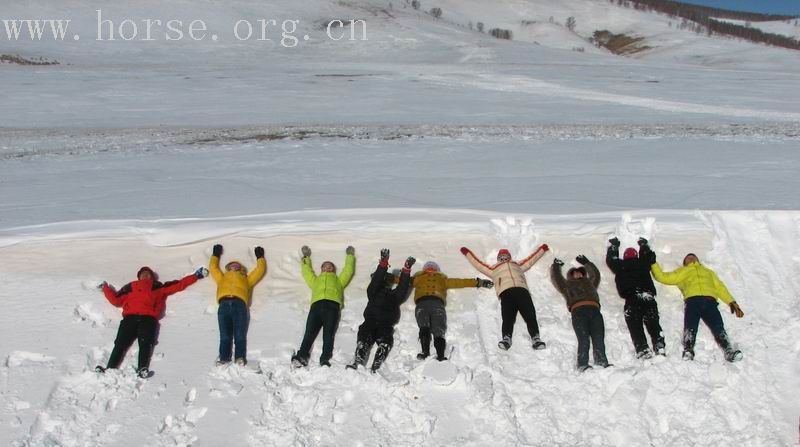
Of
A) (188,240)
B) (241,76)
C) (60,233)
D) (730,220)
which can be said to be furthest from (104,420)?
(241,76)

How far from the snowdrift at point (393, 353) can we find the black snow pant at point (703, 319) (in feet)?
0.43

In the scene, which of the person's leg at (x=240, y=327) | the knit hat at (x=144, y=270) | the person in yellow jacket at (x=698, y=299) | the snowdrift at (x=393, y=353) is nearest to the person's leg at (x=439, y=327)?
the snowdrift at (x=393, y=353)

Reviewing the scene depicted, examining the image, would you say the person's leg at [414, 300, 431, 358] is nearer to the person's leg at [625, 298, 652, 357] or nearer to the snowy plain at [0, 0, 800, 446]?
the snowy plain at [0, 0, 800, 446]

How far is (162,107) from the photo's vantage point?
1499 centimetres

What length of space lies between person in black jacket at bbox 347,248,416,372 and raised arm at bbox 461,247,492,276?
0.77 metres

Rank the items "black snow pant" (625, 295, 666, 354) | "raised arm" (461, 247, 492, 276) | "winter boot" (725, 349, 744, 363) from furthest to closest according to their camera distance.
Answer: "raised arm" (461, 247, 492, 276)
"black snow pant" (625, 295, 666, 354)
"winter boot" (725, 349, 744, 363)

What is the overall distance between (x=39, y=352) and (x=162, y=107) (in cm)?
1061

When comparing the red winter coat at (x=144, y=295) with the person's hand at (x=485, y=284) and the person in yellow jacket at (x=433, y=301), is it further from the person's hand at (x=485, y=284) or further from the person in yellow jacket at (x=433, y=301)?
the person's hand at (x=485, y=284)

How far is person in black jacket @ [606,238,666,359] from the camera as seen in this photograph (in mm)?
5543

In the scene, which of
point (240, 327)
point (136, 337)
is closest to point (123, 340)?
point (136, 337)

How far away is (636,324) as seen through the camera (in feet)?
18.7

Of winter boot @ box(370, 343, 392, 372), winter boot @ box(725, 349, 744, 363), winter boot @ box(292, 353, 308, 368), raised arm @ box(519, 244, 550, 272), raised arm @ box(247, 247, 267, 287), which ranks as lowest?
winter boot @ box(292, 353, 308, 368)

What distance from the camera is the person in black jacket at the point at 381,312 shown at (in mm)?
5426

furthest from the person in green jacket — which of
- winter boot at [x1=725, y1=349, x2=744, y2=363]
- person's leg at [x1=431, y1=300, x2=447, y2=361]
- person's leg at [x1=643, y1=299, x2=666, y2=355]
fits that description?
winter boot at [x1=725, y1=349, x2=744, y2=363]
